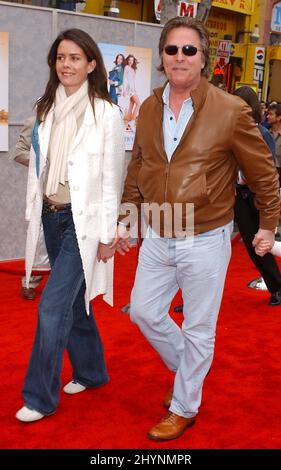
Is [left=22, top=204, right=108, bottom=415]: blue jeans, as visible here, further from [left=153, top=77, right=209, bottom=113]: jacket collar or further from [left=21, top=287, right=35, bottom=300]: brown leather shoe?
[left=21, top=287, right=35, bottom=300]: brown leather shoe

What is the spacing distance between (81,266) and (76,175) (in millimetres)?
439

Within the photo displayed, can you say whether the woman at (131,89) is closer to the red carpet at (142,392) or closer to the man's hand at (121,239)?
the red carpet at (142,392)

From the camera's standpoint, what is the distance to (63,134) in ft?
9.82

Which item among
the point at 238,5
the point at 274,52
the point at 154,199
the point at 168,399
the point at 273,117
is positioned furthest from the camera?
the point at 274,52

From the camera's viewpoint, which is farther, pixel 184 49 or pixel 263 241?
pixel 263 241

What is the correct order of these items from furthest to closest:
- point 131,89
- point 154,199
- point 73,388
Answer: point 131,89, point 73,388, point 154,199

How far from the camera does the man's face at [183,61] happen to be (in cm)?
272

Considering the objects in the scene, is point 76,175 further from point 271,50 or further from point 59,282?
point 271,50

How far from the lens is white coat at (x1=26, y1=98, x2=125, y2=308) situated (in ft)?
9.66

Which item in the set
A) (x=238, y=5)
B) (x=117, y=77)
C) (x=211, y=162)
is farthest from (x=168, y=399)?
(x=238, y=5)

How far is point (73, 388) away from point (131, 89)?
4199 millimetres

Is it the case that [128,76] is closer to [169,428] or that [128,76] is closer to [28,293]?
[28,293]

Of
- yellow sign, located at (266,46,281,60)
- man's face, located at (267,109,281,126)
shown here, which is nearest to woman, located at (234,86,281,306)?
man's face, located at (267,109,281,126)

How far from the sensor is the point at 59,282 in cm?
299
